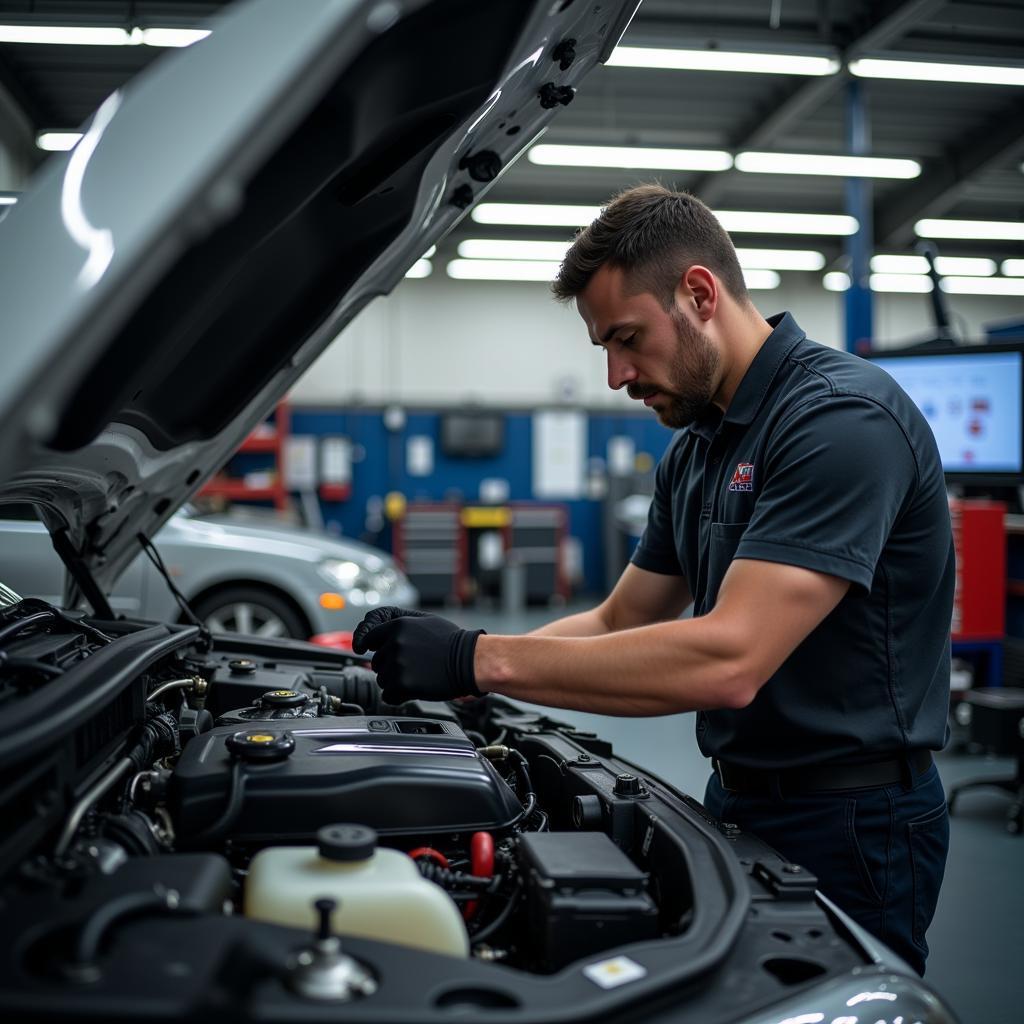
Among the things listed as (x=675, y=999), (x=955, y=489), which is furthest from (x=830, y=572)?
(x=955, y=489)

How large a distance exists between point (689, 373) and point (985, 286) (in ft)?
39.2

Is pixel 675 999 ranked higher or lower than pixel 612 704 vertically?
lower

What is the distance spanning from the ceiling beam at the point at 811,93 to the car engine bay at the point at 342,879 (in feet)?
20.6

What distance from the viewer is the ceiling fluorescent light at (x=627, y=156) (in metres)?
6.62

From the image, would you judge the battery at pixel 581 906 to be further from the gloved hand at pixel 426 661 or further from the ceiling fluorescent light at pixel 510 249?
the ceiling fluorescent light at pixel 510 249

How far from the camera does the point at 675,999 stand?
89 centimetres

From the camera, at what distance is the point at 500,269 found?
10.7 metres

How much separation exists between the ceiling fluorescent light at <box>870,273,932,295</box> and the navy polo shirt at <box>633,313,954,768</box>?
10.3 metres

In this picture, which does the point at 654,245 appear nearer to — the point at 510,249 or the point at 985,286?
the point at 510,249

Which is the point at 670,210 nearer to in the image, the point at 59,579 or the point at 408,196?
the point at 408,196

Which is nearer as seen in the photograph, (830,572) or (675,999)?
(675,999)

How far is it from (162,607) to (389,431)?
20.9 feet

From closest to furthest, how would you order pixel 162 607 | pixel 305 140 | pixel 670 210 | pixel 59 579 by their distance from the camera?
pixel 305 140 → pixel 670 210 → pixel 59 579 → pixel 162 607

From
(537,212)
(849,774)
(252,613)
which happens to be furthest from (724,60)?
(849,774)
